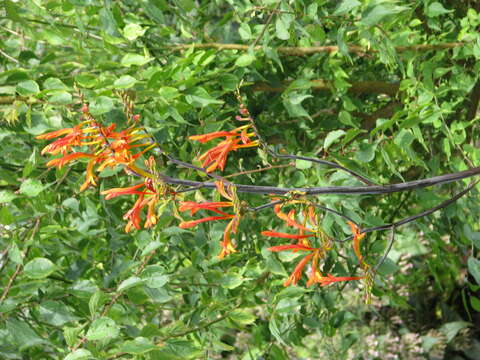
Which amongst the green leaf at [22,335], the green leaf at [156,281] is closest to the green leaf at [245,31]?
the green leaf at [156,281]

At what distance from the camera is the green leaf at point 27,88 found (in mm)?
912

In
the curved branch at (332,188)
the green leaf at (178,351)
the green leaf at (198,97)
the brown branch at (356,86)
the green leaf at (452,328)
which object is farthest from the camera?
the green leaf at (452,328)

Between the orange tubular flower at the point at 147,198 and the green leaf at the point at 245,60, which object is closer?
the orange tubular flower at the point at 147,198

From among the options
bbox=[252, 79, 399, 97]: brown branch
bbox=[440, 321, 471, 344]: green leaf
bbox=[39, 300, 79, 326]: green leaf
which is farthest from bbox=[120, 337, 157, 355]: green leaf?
bbox=[440, 321, 471, 344]: green leaf

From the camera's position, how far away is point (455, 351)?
2.72m

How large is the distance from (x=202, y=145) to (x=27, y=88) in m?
0.29

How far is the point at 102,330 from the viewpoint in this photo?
0.80 metres

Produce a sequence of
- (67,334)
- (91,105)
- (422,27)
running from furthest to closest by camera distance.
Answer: (422,27) → (91,105) → (67,334)

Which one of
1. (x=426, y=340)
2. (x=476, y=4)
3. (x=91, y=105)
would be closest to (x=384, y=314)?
(x=426, y=340)

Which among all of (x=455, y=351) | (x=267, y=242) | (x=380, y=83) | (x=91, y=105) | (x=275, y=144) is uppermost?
(x=91, y=105)

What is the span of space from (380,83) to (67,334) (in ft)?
2.87

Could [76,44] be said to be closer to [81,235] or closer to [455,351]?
[81,235]

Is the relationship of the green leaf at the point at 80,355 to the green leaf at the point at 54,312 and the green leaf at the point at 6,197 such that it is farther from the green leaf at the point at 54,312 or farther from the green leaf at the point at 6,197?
the green leaf at the point at 6,197

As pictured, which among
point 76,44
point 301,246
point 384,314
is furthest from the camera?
point 384,314
